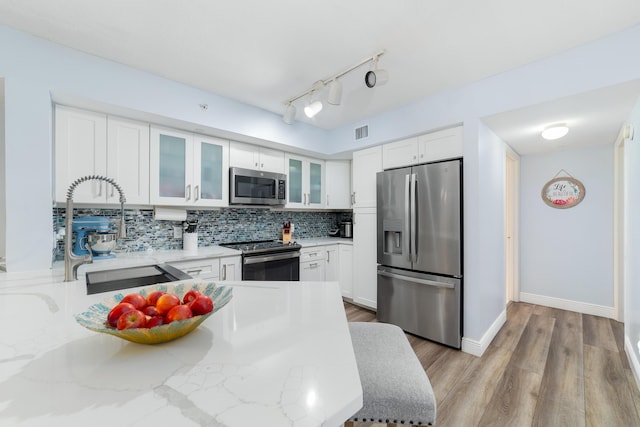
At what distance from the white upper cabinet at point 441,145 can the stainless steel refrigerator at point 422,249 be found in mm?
173

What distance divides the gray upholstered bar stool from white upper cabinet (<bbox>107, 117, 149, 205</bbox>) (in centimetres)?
231

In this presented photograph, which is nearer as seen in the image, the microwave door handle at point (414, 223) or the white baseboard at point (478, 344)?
the white baseboard at point (478, 344)

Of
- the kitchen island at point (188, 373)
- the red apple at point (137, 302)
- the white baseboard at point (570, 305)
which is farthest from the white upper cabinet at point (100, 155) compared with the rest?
the white baseboard at point (570, 305)

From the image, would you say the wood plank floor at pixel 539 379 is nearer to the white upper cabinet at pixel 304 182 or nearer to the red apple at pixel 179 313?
the red apple at pixel 179 313

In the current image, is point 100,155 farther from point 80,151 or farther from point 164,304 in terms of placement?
point 164,304

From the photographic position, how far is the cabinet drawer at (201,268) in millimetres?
2439

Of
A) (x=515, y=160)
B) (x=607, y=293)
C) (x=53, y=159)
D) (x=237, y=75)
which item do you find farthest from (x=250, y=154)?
(x=607, y=293)

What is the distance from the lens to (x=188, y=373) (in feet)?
2.09

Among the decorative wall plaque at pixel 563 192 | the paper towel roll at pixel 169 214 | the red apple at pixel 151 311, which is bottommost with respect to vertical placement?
the red apple at pixel 151 311

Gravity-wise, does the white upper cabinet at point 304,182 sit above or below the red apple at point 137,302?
above

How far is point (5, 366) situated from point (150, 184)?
2117 millimetres

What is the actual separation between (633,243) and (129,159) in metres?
4.15

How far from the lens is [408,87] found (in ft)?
8.30

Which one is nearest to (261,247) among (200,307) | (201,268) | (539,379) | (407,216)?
(201,268)
